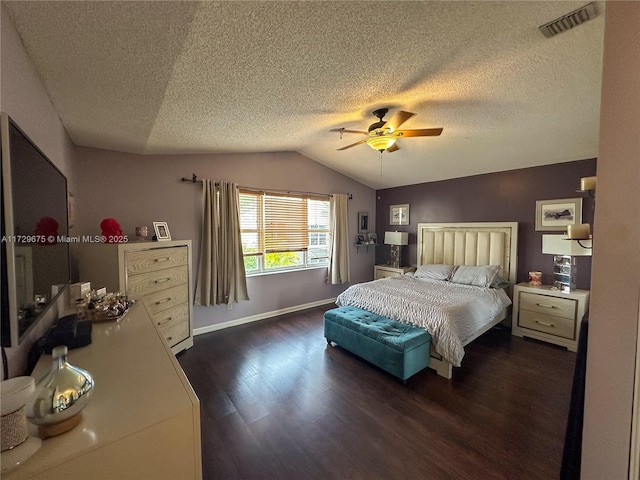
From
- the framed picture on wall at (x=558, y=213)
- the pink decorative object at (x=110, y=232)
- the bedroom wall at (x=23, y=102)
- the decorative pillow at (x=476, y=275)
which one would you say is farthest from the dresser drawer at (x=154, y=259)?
the framed picture on wall at (x=558, y=213)

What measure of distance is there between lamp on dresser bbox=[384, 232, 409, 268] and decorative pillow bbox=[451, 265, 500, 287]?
1159mm

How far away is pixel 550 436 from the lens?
5.70ft

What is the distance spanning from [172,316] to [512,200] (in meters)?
4.61

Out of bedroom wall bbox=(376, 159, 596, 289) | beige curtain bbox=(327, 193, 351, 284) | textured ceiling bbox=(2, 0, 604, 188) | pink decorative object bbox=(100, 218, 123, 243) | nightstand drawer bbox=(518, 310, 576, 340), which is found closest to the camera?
textured ceiling bbox=(2, 0, 604, 188)

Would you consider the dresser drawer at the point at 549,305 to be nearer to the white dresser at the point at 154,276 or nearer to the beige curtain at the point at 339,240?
the beige curtain at the point at 339,240

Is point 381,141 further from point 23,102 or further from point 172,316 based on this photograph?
point 172,316

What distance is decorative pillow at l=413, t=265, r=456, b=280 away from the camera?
391cm

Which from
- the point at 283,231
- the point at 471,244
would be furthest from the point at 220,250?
the point at 471,244

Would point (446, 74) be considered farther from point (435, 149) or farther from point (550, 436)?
point (550, 436)

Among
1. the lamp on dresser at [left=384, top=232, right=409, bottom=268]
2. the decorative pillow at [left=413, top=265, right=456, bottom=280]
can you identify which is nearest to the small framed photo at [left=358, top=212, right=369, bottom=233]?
the lamp on dresser at [left=384, top=232, right=409, bottom=268]

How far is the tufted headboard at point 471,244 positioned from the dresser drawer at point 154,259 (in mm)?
3795

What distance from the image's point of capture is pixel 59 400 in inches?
29.8

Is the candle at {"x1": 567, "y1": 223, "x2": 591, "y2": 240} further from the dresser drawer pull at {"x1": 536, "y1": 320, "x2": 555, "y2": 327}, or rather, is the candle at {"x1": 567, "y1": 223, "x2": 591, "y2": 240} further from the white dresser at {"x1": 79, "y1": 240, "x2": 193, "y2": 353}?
the white dresser at {"x1": 79, "y1": 240, "x2": 193, "y2": 353}

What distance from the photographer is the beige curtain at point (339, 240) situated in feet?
15.3
